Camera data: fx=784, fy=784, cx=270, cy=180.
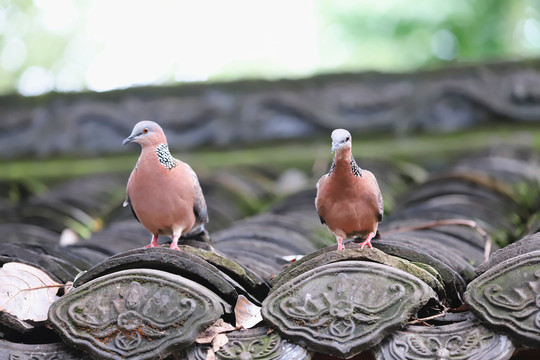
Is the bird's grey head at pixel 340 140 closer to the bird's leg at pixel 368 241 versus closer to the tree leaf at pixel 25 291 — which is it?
the bird's leg at pixel 368 241

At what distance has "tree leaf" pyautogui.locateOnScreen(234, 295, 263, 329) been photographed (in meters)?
2.17

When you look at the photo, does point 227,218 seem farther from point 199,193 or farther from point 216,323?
point 216,323

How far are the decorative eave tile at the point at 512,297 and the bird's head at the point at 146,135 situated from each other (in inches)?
46.9

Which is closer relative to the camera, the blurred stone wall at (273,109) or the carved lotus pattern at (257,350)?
the carved lotus pattern at (257,350)

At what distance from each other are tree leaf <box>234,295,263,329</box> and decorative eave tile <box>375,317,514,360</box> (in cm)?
37

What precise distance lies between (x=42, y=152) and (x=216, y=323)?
12.9 ft

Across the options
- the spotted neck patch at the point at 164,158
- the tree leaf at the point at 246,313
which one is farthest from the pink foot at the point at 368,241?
the spotted neck patch at the point at 164,158

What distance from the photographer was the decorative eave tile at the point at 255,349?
2020 mm

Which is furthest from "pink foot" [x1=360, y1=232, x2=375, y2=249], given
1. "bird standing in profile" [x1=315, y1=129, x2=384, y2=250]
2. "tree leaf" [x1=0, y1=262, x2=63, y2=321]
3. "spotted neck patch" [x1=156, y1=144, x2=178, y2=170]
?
"tree leaf" [x1=0, y1=262, x2=63, y2=321]

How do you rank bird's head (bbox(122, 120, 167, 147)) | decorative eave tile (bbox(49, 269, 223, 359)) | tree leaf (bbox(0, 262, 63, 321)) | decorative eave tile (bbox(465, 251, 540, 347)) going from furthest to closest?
bird's head (bbox(122, 120, 167, 147))
tree leaf (bbox(0, 262, 63, 321))
decorative eave tile (bbox(49, 269, 223, 359))
decorative eave tile (bbox(465, 251, 540, 347))

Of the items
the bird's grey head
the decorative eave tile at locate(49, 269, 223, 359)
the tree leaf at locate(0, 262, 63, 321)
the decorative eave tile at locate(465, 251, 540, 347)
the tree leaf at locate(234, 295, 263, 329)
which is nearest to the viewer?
the decorative eave tile at locate(465, 251, 540, 347)

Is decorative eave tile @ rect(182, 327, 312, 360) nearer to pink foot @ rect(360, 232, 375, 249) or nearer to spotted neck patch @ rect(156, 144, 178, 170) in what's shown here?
pink foot @ rect(360, 232, 375, 249)

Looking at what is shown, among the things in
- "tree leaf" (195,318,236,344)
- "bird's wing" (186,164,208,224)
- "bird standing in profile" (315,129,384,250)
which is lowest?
"tree leaf" (195,318,236,344)

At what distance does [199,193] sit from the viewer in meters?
2.75
